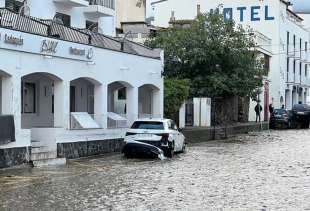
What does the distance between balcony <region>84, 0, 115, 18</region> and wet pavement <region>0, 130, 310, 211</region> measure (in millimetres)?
10876

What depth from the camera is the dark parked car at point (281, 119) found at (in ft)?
168

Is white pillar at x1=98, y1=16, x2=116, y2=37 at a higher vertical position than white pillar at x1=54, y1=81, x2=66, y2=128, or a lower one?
higher

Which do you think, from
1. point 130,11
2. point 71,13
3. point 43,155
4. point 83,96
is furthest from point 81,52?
point 130,11

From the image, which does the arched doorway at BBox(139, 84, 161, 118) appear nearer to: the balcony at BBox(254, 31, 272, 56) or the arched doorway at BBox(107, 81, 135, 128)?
the arched doorway at BBox(107, 81, 135, 128)

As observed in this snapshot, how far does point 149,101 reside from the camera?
35750mm

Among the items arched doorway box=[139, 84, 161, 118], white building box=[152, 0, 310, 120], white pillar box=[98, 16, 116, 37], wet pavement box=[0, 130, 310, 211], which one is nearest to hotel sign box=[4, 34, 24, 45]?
wet pavement box=[0, 130, 310, 211]

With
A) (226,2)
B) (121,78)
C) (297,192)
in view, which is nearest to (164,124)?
(121,78)

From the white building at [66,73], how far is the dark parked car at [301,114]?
20.4 meters

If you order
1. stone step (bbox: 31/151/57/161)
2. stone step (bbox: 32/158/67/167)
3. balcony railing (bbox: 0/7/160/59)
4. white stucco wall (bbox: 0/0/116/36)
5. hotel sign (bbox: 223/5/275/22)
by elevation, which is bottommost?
stone step (bbox: 32/158/67/167)

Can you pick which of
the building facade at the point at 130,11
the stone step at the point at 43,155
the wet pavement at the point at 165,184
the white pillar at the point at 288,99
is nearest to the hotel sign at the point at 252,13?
the white pillar at the point at 288,99

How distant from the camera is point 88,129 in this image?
25.1 m

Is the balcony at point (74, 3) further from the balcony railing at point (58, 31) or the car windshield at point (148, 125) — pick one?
the car windshield at point (148, 125)

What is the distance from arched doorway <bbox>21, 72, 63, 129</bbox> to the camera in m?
26.8

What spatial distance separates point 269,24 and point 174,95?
32273mm
